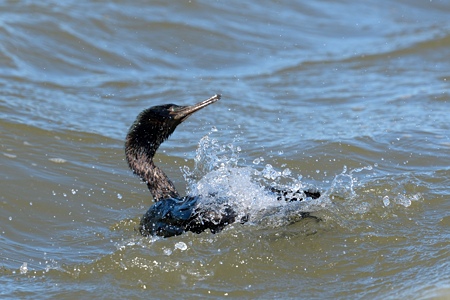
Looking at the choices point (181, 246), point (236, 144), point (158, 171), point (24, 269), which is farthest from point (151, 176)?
point (236, 144)

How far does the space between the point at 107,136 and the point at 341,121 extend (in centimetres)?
259

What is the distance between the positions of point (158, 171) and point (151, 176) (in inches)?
3.0

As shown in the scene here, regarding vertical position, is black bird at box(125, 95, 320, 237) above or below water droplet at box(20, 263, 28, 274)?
above

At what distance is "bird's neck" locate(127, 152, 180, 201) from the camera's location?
7156 millimetres

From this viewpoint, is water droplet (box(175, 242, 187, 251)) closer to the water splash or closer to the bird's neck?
the water splash

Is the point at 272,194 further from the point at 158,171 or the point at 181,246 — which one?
the point at 158,171

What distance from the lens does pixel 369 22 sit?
13.6m

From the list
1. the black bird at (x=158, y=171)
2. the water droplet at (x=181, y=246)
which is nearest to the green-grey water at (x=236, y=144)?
the water droplet at (x=181, y=246)

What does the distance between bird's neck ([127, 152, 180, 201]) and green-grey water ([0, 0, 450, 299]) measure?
0.22 m

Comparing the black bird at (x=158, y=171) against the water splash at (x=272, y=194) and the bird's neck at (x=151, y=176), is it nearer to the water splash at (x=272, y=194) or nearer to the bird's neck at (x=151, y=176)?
the bird's neck at (x=151, y=176)

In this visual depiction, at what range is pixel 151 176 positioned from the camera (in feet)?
23.6

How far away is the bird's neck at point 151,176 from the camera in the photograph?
7156 millimetres

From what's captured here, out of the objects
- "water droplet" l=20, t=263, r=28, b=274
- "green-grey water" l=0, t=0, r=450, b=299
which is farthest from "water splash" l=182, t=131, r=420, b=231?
"water droplet" l=20, t=263, r=28, b=274

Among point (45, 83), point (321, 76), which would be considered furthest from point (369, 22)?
point (45, 83)
